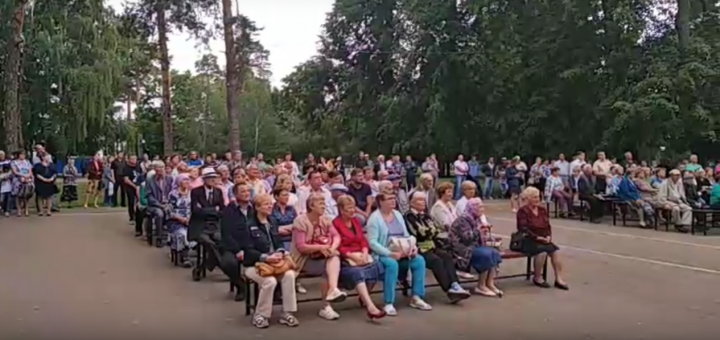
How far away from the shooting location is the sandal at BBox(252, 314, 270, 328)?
6.46 metres

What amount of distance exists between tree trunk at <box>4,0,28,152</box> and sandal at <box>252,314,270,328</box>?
16419 mm

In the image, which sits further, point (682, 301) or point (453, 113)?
point (453, 113)

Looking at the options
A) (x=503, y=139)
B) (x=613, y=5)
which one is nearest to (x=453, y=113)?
(x=503, y=139)

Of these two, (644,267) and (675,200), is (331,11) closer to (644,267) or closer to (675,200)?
(675,200)

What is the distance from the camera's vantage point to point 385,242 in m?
7.21

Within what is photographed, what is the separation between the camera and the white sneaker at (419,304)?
721 centimetres

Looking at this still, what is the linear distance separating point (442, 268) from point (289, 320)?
1719 millimetres

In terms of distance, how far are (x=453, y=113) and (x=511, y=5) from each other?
5.13 m

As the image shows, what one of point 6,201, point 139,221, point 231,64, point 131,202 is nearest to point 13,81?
point 6,201

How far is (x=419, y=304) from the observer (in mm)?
7242

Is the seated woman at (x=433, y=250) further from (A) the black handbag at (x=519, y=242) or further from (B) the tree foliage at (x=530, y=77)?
(B) the tree foliage at (x=530, y=77)

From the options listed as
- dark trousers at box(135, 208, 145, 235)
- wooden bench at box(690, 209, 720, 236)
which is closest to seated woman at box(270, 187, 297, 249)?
dark trousers at box(135, 208, 145, 235)

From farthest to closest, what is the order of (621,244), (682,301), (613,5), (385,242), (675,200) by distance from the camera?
(613,5) → (675,200) → (621,244) → (682,301) → (385,242)

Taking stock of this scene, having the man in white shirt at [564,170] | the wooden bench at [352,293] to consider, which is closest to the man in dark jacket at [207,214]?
the wooden bench at [352,293]
